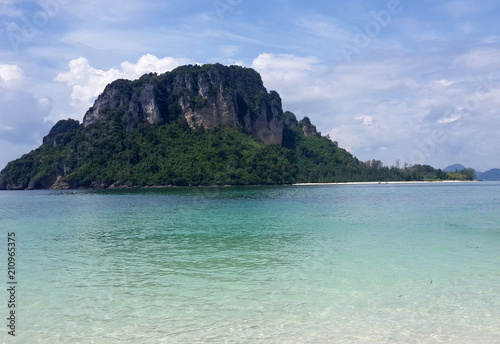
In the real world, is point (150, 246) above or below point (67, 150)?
below

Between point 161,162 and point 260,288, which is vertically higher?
point 161,162

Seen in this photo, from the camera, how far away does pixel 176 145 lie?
527ft

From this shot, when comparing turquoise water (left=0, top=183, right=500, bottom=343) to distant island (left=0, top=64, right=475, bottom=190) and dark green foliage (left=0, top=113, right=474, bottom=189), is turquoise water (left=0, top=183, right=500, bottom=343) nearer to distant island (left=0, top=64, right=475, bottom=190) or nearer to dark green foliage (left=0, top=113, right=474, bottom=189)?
dark green foliage (left=0, top=113, right=474, bottom=189)

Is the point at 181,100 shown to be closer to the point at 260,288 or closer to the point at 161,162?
the point at 161,162

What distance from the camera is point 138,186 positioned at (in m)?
142

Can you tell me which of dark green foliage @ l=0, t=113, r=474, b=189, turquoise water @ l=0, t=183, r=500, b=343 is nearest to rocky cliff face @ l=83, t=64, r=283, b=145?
dark green foliage @ l=0, t=113, r=474, b=189

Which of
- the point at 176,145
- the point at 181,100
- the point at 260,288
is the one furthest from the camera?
the point at 181,100

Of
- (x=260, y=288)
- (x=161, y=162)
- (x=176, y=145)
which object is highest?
(x=176, y=145)

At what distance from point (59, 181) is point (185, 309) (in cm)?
15523

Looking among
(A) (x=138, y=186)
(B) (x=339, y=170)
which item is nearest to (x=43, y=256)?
(A) (x=138, y=186)

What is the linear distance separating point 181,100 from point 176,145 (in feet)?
83.8

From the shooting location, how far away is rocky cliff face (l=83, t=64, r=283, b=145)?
555ft

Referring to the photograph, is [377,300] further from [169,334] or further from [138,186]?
[138,186]

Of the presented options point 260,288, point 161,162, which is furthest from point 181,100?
point 260,288
